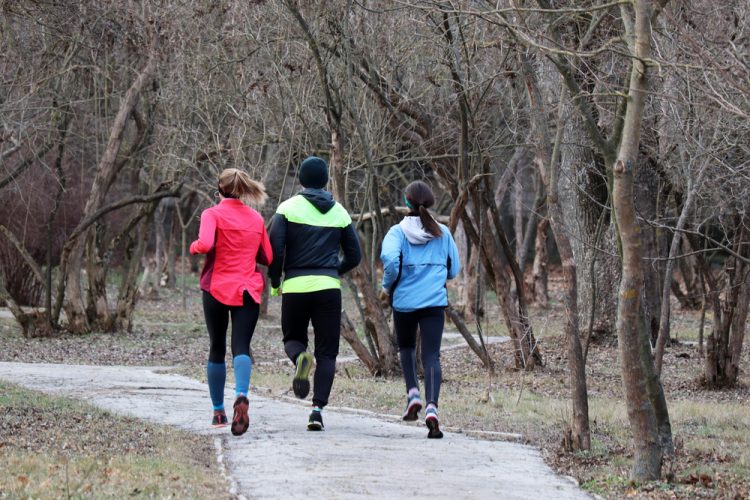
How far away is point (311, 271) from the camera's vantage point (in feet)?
27.7

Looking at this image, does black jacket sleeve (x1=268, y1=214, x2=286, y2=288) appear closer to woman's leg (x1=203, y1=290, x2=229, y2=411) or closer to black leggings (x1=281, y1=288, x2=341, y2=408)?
black leggings (x1=281, y1=288, x2=341, y2=408)

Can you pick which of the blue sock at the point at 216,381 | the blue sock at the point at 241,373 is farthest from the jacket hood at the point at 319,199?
the blue sock at the point at 216,381

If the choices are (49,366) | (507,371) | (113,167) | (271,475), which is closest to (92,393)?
(49,366)

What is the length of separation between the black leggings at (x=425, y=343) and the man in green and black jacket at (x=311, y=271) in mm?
649

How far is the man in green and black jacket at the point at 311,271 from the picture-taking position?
8.41m

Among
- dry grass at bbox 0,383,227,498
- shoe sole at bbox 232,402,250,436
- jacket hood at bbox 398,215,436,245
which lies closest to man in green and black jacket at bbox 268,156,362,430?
shoe sole at bbox 232,402,250,436

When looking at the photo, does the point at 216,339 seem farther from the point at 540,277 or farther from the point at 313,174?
the point at 540,277

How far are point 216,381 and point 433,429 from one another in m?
1.68

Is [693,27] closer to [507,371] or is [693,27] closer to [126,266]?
[507,371]

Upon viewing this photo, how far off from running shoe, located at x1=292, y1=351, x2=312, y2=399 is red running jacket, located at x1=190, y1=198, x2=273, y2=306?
54cm

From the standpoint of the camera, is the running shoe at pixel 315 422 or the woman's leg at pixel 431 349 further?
the woman's leg at pixel 431 349

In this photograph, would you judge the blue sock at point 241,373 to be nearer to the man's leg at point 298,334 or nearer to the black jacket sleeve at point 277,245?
the man's leg at point 298,334

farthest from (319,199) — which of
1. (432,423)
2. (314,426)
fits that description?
(432,423)

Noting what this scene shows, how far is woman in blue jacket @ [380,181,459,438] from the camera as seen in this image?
8781mm
